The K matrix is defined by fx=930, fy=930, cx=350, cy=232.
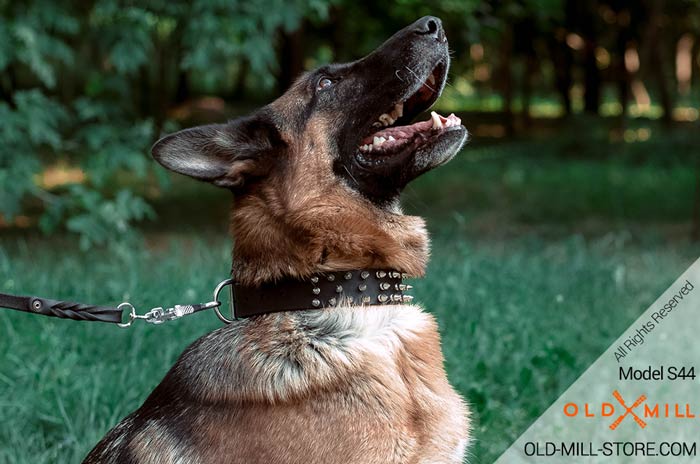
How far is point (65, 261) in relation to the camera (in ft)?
23.5

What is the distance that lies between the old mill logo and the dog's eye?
216cm

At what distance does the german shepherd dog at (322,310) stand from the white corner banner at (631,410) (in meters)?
1.33

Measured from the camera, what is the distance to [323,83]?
3514 mm

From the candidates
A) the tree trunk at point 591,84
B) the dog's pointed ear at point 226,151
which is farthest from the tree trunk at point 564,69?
the dog's pointed ear at point 226,151

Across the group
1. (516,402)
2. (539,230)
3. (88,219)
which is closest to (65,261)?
(88,219)

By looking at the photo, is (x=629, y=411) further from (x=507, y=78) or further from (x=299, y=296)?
(x=507, y=78)

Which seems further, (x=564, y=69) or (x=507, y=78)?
(x=564, y=69)

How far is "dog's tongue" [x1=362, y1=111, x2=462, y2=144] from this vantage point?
341 centimetres

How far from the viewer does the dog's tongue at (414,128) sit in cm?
341

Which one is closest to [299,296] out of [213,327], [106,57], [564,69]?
[213,327]

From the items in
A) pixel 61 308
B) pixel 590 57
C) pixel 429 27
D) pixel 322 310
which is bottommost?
pixel 590 57

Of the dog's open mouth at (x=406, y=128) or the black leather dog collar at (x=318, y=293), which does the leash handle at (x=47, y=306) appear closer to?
the black leather dog collar at (x=318, y=293)

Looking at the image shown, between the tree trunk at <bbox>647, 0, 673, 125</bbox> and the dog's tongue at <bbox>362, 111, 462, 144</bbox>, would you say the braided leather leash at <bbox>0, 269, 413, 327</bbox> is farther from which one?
the tree trunk at <bbox>647, 0, 673, 125</bbox>

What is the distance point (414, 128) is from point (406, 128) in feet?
0.13
